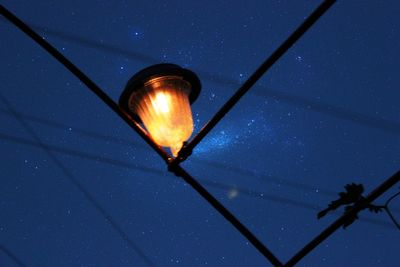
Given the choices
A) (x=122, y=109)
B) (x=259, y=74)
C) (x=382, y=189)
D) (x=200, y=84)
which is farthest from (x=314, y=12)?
(x=122, y=109)

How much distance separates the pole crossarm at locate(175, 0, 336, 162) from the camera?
183 centimetres

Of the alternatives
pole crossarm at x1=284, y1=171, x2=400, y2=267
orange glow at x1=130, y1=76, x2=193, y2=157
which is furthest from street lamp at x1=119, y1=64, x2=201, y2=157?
pole crossarm at x1=284, y1=171, x2=400, y2=267

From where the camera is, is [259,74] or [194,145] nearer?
[259,74]

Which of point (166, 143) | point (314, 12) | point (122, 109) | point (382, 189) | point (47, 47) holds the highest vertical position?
point (47, 47)

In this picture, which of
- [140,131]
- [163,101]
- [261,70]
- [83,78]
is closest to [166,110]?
[163,101]

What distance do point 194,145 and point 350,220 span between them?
72cm

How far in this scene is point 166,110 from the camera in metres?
2.59

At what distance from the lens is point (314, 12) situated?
6.01 feet

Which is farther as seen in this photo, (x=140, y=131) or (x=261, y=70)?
(x=140, y=131)

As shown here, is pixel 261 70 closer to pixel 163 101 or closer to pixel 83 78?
pixel 163 101

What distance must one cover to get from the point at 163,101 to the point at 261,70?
67cm

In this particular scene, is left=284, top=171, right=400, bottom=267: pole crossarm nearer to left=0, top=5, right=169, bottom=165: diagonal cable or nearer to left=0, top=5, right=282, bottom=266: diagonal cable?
left=0, top=5, right=282, bottom=266: diagonal cable

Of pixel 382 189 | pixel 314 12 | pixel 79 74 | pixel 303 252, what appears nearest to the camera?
pixel 314 12

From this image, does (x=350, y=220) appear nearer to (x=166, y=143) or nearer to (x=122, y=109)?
(x=166, y=143)
